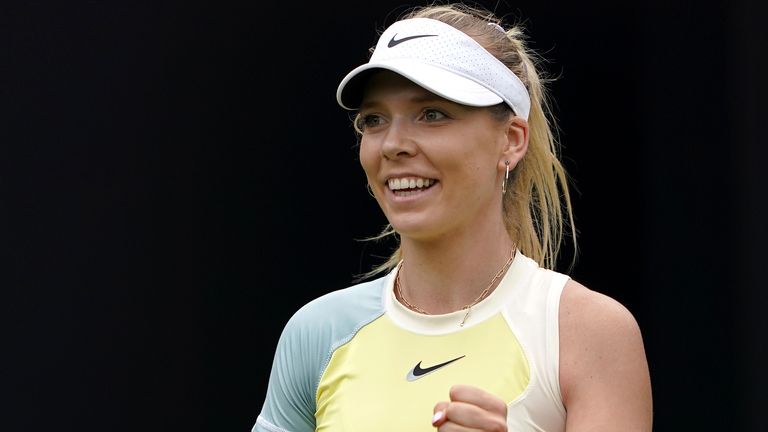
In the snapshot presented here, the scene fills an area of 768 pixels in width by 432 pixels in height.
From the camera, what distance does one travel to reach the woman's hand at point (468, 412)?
1810 mm

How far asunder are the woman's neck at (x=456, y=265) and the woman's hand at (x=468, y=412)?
375mm

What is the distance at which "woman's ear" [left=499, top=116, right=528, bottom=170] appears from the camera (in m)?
2.22

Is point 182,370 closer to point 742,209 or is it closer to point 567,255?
point 567,255

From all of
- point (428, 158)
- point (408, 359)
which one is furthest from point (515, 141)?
point (408, 359)

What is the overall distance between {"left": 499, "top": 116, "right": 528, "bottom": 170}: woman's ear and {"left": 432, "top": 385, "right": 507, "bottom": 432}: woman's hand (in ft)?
1.65

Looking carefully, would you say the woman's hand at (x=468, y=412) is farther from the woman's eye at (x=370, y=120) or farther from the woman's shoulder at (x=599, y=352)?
the woman's eye at (x=370, y=120)

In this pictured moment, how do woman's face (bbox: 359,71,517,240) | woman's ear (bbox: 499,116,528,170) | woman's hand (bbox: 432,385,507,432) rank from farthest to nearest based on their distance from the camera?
woman's ear (bbox: 499,116,528,170), woman's face (bbox: 359,71,517,240), woman's hand (bbox: 432,385,507,432)

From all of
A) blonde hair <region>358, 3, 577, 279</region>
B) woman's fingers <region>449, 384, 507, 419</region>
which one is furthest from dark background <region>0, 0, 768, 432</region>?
woman's fingers <region>449, 384, 507, 419</region>

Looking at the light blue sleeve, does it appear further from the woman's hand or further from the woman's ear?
the woman's hand

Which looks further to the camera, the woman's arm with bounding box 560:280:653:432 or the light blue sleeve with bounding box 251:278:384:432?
the light blue sleeve with bounding box 251:278:384:432

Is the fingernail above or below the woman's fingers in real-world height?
below

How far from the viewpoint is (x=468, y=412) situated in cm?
181

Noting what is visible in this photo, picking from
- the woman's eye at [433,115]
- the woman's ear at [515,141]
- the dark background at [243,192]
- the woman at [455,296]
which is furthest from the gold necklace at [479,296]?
the dark background at [243,192]

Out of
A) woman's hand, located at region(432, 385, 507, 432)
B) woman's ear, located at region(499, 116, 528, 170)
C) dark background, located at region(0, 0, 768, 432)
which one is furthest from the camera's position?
dark background, located at region(0, 0, 768, 432)
